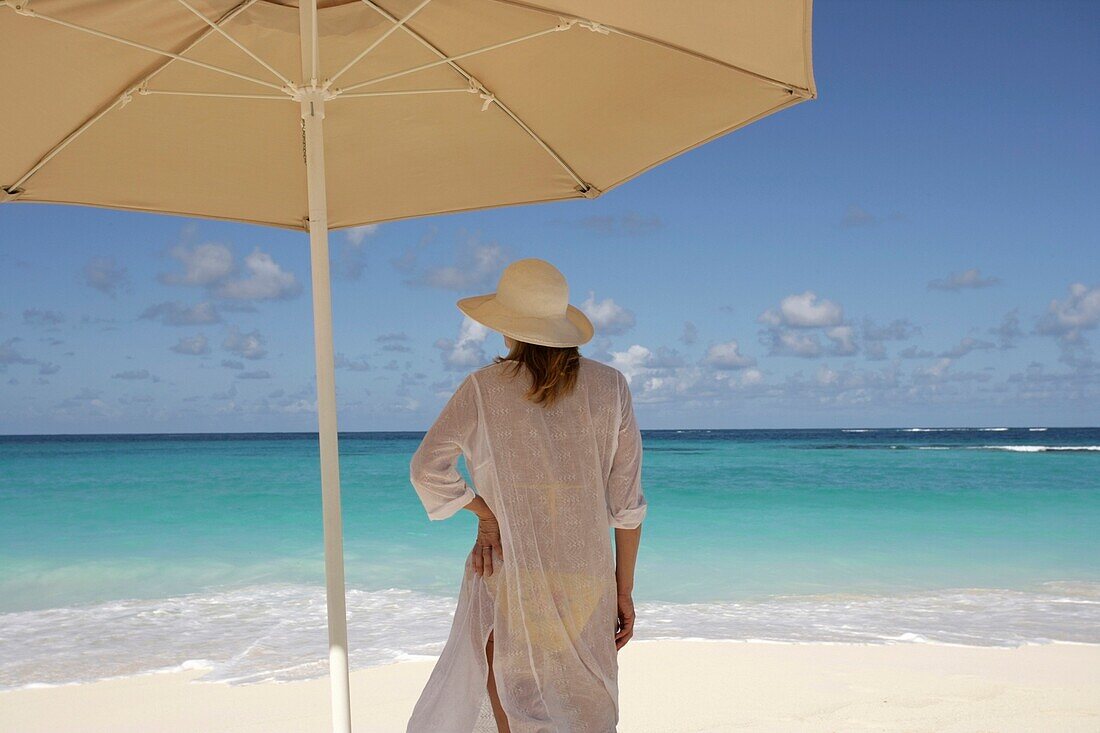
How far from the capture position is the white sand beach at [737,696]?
355 centimetres

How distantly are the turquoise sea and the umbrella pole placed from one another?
2665 mm

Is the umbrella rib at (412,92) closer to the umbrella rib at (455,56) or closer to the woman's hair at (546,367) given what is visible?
the umbrella rib at (455,56)

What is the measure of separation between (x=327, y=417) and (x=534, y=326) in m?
0.57

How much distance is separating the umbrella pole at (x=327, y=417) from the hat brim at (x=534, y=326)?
0.37 m

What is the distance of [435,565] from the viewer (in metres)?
8.48

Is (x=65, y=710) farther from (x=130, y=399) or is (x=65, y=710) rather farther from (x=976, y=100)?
(x=130, y=399)

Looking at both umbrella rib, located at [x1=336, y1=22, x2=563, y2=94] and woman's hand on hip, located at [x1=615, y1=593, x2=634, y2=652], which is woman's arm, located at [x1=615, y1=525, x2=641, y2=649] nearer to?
woman's hand on hip, located at [x1=615, y1=593, x2=634, y2=652]

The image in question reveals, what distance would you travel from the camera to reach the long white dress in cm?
189

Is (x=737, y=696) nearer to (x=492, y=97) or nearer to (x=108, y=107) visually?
(x=492, y=97)

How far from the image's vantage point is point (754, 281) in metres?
29.9

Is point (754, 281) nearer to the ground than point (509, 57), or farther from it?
farther from it

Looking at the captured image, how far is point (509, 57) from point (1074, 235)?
26953mm

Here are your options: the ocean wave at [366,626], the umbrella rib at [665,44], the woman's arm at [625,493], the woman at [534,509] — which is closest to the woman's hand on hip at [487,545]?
the woman at [534,509]

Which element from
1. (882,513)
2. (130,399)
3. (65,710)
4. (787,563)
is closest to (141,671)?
(65,710)
